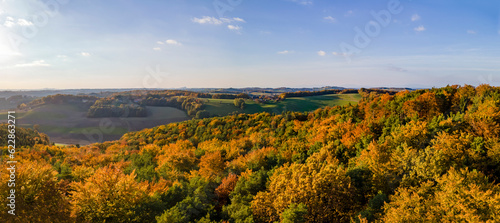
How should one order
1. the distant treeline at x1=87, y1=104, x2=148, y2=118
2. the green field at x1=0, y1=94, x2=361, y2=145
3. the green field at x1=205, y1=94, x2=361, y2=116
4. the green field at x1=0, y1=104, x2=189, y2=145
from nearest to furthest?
the green field at x1=0, y1=104, x2=189, y2=145 → the green field at x1=0, y1=94, x2=361, y2=145 → the green field at x1=205, y1=94, x2=361, y2=116 → the distant treeline at x1=87, y1=104, x2=148, y2=118

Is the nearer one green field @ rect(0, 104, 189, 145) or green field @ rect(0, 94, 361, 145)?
green field @ rect(0, 104, 189, 145)

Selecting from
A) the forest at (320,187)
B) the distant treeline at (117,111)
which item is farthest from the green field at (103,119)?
the forest at (320,187)

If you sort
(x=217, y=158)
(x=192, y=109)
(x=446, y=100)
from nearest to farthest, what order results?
(x=217, y=158) < (x=446, y=100) < (x=192, y=109)

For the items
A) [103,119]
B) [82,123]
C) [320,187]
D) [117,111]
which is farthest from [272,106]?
[320,187]

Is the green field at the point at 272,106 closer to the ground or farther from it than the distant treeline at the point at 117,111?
farther from it

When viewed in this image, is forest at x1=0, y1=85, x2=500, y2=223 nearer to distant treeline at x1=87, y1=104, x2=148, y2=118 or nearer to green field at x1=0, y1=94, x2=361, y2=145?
green field at x1=0, y1=94, x2=361, y2=145

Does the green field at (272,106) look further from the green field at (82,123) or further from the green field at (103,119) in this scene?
the green field at (82,123)

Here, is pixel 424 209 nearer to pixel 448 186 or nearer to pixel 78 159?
pixel 448 186

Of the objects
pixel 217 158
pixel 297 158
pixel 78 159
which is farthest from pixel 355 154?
pixel 78 159

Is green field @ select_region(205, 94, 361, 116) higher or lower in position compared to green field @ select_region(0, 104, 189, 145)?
higher

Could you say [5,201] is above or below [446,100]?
below

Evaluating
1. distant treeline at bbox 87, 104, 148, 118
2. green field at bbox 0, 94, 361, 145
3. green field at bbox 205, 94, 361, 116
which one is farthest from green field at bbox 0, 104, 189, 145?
green field at bbox 205, 94, 361, 116
